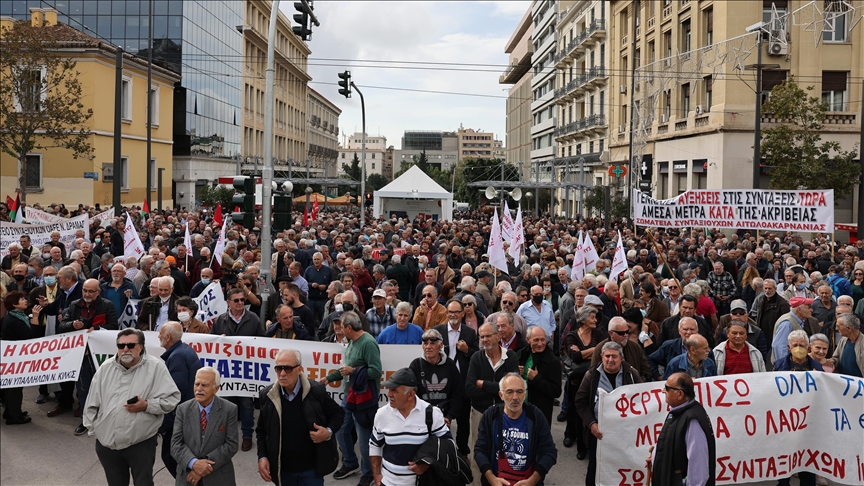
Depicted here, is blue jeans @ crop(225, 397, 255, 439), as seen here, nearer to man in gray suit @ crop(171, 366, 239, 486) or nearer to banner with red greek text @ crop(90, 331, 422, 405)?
banner with red greek text @ crop(90, 331, 422, 405)

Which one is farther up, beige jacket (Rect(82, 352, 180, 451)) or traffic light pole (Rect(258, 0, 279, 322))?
traffic light pole (Rect(258, 0, 279, 322))

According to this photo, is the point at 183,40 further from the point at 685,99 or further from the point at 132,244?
the point at 132,244

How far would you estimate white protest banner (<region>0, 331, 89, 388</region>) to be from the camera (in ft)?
27.6

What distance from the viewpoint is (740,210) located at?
1639cm

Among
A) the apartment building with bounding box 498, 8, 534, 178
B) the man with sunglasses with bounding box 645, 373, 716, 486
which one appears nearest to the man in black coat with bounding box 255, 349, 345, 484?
the man with sunglasses with bounding box 645, 373, 716, 486

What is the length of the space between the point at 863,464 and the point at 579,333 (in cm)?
286

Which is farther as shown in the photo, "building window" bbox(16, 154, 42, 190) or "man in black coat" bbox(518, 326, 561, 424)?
"building window" bbox(16, 154, 42, 190)

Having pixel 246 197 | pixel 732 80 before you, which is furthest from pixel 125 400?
pixel 732 80

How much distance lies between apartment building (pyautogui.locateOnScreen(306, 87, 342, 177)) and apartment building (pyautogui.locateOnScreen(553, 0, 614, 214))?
1197 inches

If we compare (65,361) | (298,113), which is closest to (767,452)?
(65,361)

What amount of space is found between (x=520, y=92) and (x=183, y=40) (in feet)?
181

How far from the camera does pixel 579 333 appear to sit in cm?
855

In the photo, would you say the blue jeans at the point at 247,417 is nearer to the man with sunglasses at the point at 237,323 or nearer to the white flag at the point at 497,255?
the man with sunglasses at the point at 237,323

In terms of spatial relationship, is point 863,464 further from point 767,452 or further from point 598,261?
point 598,261
